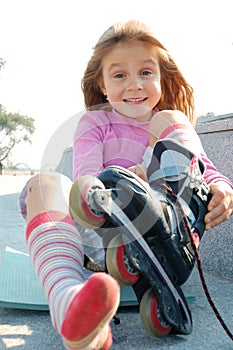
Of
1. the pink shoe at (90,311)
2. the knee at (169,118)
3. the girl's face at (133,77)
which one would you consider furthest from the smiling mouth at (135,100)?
the pink shoe at (90,311)

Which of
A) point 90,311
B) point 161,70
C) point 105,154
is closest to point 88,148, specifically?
point 105,154

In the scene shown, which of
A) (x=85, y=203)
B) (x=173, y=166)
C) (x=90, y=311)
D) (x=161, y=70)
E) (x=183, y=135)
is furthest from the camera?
(x=161, y=70)

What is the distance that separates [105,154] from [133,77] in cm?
20

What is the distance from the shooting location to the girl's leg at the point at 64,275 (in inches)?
23.1

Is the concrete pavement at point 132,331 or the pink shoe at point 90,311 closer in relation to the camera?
the pink shoe at point 90,311

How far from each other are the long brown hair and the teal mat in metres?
0.50

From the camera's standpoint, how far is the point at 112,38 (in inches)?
45.0

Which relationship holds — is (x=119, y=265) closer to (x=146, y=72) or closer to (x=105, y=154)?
(x=105, y=154)

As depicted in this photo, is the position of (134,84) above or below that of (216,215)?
above

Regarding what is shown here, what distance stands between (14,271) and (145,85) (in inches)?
Result: 24.5

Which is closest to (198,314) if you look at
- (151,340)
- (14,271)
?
(151,340)

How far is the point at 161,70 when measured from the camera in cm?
121

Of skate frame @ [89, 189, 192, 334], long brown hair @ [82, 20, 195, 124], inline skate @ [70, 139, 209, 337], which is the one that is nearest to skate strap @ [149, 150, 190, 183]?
A: inline skate @ [70, 139, 209, 337]

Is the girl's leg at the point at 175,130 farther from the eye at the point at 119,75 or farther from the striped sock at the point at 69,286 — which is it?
the striped sock at the point at 69,286
